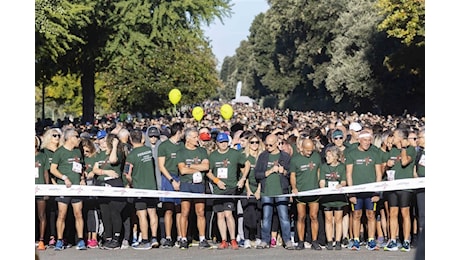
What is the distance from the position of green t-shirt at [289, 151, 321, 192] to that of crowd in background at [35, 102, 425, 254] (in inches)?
0.5

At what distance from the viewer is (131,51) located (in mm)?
35562

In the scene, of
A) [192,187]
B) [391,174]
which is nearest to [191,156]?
[192,187]

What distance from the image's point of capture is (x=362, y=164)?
44.2 ft

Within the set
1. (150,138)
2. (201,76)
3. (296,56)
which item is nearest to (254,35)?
(296,56)

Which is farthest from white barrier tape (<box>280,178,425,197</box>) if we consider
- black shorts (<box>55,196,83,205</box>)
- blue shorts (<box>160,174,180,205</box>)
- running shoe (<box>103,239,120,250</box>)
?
black shorts (<box>55,196,83,205</box>)

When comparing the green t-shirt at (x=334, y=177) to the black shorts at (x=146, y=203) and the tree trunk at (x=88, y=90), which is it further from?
the tree trunk at (x=88, y=90)

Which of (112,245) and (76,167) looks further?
(112,245)

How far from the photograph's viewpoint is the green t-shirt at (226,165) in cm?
1350

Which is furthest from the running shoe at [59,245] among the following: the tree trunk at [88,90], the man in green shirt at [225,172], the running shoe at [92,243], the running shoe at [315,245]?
the tree trunk at [88,90]

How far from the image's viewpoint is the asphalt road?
42.7 ft

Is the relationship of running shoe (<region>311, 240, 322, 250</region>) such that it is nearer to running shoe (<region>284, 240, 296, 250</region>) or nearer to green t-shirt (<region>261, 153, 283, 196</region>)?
running shoe (<region>284, 240, 296, 250</region>)

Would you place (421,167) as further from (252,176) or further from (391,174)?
(252,176)

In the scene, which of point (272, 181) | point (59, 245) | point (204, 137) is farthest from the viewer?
point (204, 137)

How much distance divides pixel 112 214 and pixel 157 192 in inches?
29.3
